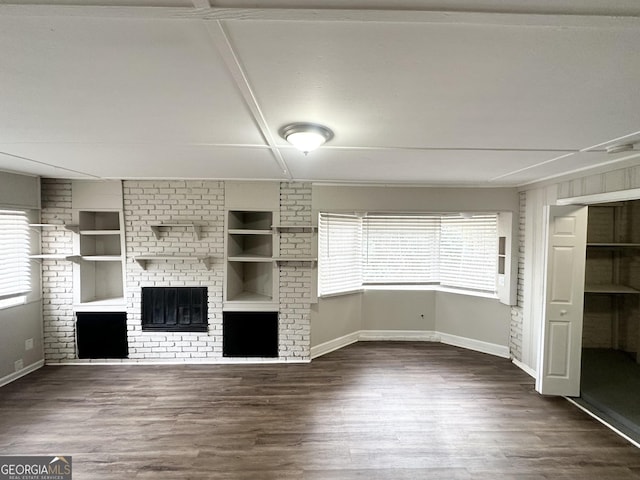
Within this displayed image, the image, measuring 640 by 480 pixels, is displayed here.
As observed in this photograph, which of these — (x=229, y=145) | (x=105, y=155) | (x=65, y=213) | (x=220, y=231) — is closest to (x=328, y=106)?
(x=229, y=145)

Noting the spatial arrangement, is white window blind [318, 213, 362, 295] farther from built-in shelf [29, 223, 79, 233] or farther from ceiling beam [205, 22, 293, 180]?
built-in shelf [29, 223, 79, 233]

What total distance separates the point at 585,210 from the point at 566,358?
163 centimetres

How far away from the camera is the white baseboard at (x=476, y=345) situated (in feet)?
13.8

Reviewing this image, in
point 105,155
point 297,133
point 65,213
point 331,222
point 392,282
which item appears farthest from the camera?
point 392,282

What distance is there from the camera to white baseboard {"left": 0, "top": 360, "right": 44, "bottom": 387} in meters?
3.37

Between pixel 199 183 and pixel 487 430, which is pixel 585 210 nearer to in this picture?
pixel 487 430

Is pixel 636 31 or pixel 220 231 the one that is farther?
pixel 220 231

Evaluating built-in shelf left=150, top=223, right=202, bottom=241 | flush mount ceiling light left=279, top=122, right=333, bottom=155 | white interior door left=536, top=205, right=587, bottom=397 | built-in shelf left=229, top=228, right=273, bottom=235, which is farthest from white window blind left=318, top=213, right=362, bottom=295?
white interior door left=536, top=205, right=587, bottom=397

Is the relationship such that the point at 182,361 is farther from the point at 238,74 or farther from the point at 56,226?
the point at 238,74

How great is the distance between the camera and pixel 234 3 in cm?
81

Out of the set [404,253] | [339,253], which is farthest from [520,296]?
[339,253]

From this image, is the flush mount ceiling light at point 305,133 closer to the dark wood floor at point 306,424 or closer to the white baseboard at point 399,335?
the dark wood floor at point 306,424

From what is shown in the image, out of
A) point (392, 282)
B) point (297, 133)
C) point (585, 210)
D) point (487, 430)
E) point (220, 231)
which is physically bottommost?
point (487, 430)

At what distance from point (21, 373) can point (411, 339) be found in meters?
5.32
